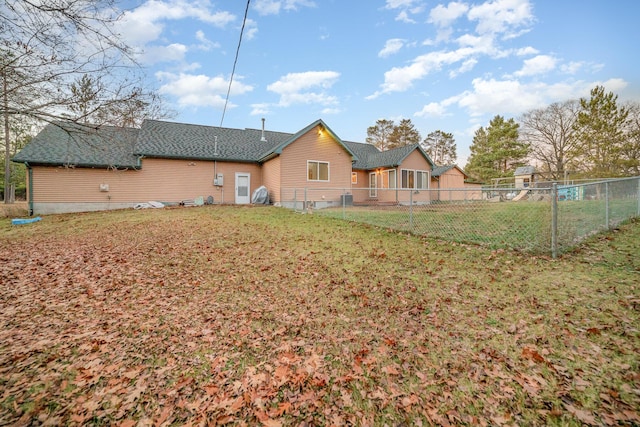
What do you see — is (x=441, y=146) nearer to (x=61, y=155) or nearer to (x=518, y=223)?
(x=518, y=223)

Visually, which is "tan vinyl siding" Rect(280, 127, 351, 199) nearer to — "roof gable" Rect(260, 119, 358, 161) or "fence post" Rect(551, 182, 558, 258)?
"roof gable" Rect(260, 119, 358, 161)

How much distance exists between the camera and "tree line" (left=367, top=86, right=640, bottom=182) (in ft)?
80.8

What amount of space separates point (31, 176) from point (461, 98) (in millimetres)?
26343

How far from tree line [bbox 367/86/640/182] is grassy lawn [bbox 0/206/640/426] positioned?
2468 centimetres

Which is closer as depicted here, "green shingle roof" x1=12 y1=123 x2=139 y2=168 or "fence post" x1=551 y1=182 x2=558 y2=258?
"fence post" x1=551 y1=182 x2=558 y2=258

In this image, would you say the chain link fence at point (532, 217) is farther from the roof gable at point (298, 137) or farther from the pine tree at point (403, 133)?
the pine tree at point (403, 133)

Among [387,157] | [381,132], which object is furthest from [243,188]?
[381,132]

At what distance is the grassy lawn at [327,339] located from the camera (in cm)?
202

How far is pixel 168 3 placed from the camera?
7211mm

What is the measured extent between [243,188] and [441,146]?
3753cm

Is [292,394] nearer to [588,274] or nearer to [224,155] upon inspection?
[588,274]

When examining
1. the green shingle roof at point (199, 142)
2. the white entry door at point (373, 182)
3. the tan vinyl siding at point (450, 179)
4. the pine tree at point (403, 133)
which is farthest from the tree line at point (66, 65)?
the pine tree at point (403, 133)

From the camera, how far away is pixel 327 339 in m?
2.91

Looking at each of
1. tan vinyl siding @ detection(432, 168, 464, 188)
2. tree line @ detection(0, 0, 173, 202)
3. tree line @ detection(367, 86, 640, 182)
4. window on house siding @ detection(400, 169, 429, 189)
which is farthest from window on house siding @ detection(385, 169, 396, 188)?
tree line @ detection(0, 0, 173, 202)
